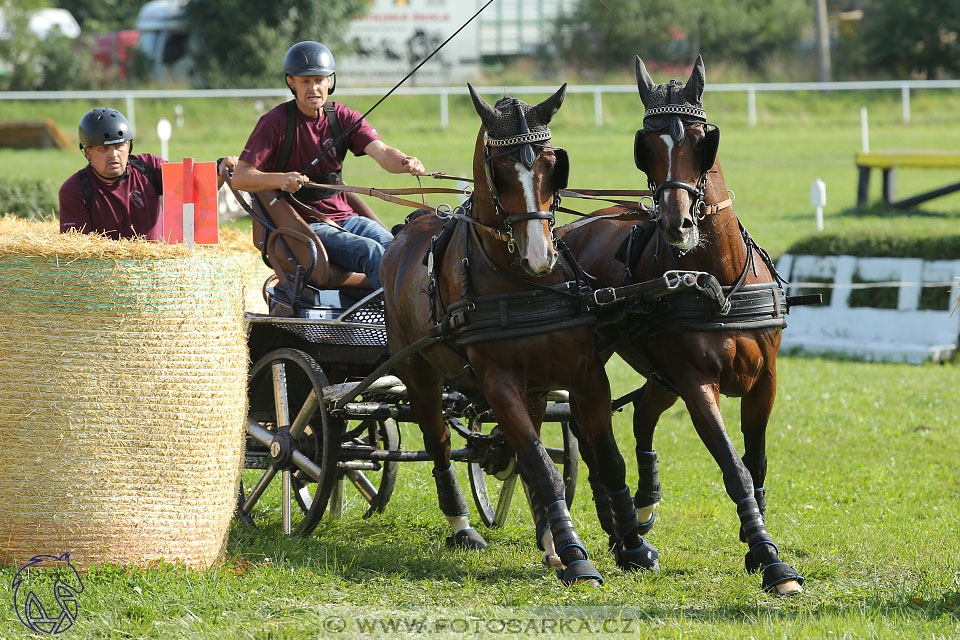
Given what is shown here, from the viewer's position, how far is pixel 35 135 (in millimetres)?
22344

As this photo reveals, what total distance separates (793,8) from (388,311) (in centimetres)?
3188

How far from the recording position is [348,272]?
6.43m

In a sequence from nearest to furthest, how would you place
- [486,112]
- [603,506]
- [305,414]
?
[486,112]
[603,506]
[305,414]

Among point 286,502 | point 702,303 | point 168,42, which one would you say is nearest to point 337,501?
point 286,502

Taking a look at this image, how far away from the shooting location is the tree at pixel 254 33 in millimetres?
28078

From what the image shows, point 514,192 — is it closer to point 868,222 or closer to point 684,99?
point 684,99

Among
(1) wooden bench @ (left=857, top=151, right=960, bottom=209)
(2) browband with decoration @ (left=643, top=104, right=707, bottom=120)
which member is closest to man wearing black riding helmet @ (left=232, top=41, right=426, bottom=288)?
(2) browband with decoration @ (left=643, top=104, right=707, bottom=120)

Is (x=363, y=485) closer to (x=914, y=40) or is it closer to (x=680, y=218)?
(x=680, y=218)

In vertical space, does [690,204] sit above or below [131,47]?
below

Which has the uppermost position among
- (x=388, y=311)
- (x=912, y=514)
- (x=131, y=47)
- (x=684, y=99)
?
(x=131, y=47)

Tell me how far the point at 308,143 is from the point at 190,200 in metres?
0.96

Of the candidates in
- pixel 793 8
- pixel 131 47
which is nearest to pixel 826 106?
pixel 793 8

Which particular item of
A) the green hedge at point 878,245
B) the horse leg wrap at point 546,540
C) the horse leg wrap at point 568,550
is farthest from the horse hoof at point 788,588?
the green hedge at point 878,245

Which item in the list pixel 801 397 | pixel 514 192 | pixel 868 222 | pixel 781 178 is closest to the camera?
pixel 514 192
